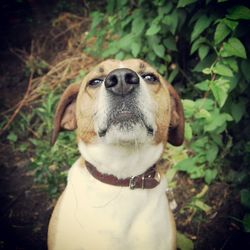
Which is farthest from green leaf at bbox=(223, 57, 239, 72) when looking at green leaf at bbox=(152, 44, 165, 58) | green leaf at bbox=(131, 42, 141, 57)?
green leaf at bbox=(131, 42, 141, 57)

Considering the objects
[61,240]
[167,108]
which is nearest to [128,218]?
Result: [61,240]

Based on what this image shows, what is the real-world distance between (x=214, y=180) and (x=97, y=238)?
167 centimetres

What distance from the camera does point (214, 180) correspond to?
11.8 feet

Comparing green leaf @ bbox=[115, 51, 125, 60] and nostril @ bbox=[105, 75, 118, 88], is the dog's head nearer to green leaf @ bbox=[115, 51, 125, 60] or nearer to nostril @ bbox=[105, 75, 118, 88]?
nostril @ bbox=[105, 75, 118, 88]

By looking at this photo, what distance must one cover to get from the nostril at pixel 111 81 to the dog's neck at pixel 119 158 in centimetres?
43

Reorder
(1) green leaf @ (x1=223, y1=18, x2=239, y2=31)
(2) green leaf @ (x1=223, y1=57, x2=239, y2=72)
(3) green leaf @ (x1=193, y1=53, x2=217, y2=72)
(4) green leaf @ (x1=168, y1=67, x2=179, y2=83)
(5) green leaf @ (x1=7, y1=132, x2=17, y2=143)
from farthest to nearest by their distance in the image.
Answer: (5) green leaf @ (x1=7, y1=132, x2=17, y2=143) → (4) green leaf @ (x1=168, y1=67, x2=179, y2=83) → (3) green leaf @ (x1=193, y1=53, x2=217, y2=72) → (2) green leaf @ (x1=223, y1=57, x2=239, y2=72) → (1) green leaf @ (x1=223, y1=18, x2=239, y2=31)

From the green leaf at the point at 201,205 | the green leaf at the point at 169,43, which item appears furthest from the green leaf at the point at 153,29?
the green leaf at the point at 201,205

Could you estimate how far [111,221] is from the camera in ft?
7.72

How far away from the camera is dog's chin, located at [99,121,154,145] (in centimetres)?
217

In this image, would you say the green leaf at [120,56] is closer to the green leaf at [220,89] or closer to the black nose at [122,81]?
the green leaf at [220,89]

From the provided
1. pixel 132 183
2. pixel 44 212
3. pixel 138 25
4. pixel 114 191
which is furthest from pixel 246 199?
pixel 44 212

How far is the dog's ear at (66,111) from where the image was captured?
2.60 m

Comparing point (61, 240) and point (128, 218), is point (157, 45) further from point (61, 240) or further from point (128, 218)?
point (61, 240)

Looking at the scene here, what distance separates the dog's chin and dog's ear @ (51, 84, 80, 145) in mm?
513
